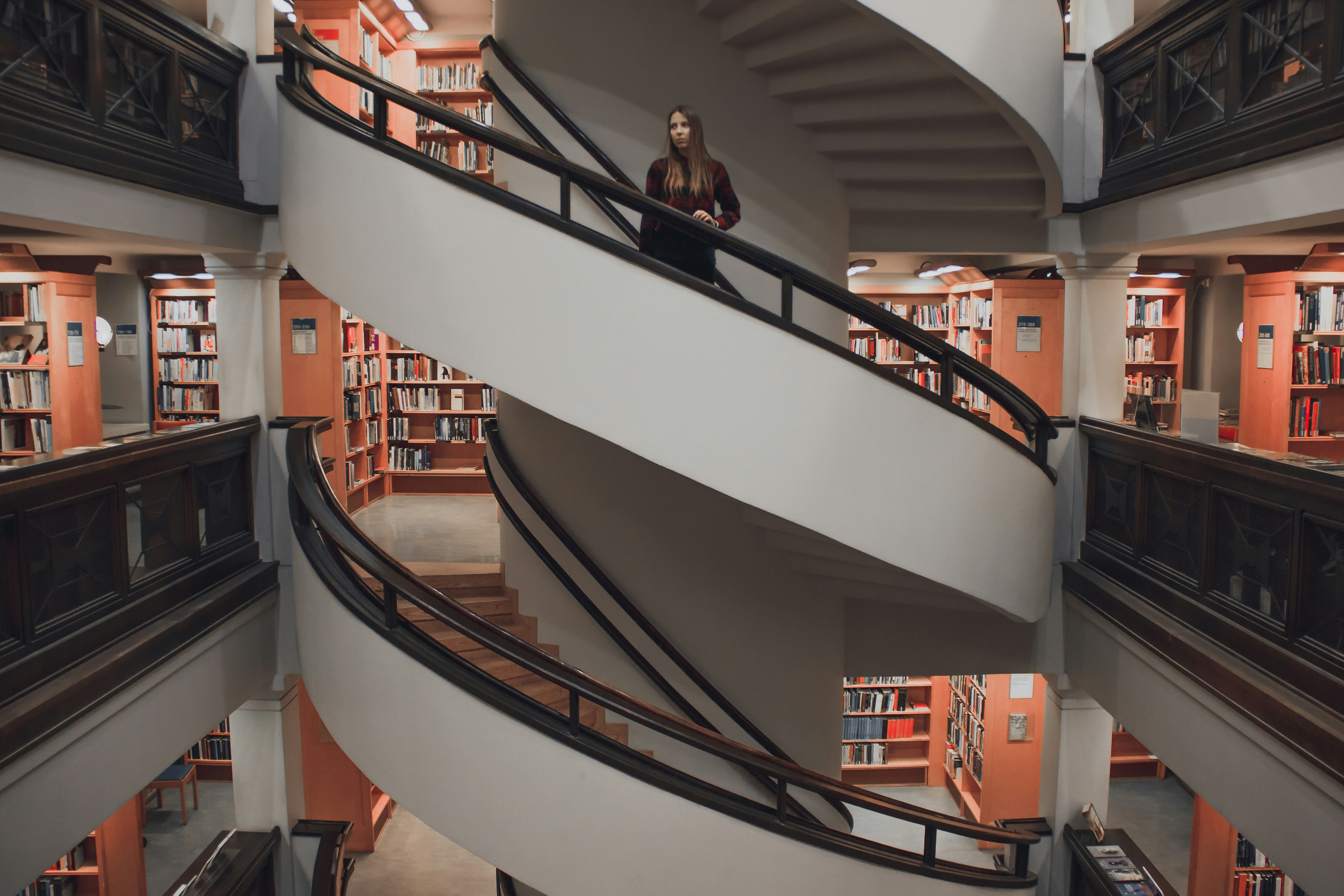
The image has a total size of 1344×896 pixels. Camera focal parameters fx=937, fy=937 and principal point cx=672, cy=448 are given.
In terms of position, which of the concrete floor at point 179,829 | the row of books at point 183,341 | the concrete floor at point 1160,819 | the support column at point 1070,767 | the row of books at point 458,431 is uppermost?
the row of books at point 183,341

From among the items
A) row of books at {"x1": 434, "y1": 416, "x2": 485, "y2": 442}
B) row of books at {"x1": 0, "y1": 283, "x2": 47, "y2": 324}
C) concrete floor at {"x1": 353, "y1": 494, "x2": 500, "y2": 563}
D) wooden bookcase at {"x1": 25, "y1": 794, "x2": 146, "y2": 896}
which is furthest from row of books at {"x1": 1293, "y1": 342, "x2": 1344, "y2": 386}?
row of books at {"x1": 0, "y1": 283, "x2": 47, "y2": 324}

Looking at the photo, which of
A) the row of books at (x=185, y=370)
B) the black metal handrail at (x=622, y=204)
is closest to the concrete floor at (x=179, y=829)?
the row of books at (x=185, y=370)

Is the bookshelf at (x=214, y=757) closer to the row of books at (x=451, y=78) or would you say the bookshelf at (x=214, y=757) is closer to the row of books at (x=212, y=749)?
the row of books at (x=212, y=749)

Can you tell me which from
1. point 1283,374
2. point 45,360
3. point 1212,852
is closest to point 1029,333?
point 1283,374

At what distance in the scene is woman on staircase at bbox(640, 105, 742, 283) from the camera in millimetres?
3875

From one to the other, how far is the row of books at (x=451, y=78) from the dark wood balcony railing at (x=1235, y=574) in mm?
6987

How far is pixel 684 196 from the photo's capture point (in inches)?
155

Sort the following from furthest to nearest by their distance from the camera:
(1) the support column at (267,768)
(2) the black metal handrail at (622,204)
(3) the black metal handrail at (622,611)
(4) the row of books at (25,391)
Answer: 1. (4) the row of books at (25,391)
2. (3) the black metal handrail at (622,611)
3. (1) the support column at (267,768)
4. (2) the black metal handrail at (622,204)

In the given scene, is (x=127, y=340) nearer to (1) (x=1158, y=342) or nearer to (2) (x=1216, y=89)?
(2) (x=1216, y=89)

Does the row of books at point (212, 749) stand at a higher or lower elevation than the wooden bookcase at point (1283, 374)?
lower

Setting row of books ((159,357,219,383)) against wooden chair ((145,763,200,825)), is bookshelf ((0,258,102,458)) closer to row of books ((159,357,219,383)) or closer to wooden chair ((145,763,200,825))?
row of books ((159,357,219,383))

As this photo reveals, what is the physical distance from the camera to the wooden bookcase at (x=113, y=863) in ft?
20.1

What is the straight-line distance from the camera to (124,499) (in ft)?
12.0

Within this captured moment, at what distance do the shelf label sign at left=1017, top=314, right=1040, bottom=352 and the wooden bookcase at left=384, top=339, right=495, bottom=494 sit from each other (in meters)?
5.13
